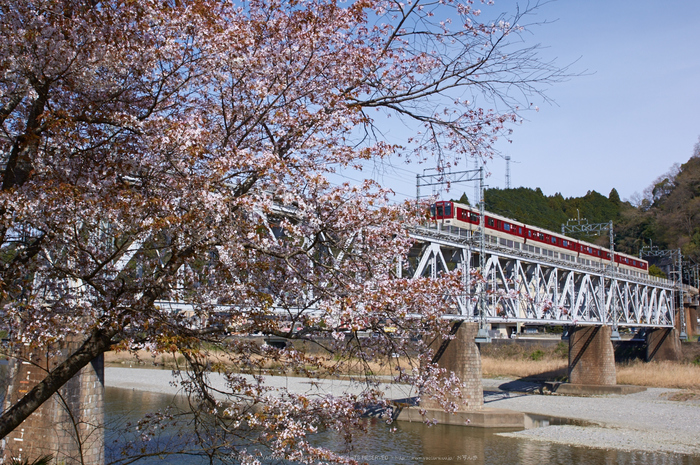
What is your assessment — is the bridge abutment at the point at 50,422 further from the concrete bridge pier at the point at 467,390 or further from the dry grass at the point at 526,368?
the dry grass at the point at 526,368

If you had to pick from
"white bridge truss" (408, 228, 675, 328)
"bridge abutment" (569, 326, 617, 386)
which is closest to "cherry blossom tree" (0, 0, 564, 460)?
"white bridge truss" (408, 228, 675, 328)

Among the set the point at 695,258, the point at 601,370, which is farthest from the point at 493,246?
the point at 695,258

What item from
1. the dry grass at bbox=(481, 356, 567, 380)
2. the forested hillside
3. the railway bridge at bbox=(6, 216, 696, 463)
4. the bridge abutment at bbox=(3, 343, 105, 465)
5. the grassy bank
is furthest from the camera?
the forested hillside

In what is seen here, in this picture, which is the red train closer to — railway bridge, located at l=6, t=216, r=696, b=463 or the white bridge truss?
railway bridge, located at l=6, t=216, r=696, b=463

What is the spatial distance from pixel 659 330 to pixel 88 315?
2595 inches

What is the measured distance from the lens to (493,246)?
108ft

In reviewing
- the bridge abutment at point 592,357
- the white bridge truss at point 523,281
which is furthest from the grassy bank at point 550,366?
the white bridge truss at point 523,281

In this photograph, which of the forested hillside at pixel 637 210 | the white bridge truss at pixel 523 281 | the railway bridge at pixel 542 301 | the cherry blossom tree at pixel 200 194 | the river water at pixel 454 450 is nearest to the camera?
the cherry blossom tree at pixel 200 194

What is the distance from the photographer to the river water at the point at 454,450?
67.6ft

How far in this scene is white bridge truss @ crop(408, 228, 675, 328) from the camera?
29233 millimetres

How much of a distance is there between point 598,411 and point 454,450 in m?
16.2

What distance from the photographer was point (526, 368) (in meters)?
53.7

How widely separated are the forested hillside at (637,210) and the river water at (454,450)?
3992 cm

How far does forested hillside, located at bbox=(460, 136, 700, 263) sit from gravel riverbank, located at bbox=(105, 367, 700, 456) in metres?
25.4
